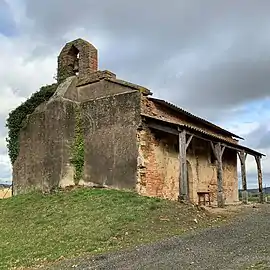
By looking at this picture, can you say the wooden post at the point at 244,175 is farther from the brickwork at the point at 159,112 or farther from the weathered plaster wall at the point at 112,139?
the weathered plaster wall at the point at 112,139

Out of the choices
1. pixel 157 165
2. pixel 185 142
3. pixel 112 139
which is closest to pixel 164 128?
pixel 185 142

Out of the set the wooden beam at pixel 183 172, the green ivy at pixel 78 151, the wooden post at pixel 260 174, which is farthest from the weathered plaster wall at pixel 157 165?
the wooden post at pixel 260 174

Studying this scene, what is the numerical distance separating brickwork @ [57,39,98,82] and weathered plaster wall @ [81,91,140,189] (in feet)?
7.25

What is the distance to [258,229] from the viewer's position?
1117cm

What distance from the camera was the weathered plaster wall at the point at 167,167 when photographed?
1703cm

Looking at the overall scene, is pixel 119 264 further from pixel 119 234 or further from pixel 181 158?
pixel 181 158

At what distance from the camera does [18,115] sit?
22.0 metres

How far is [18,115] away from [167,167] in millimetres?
8909

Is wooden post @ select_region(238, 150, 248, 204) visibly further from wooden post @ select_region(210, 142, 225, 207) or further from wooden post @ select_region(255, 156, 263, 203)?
wooden post @ select_region(210, 142, 225, 207)

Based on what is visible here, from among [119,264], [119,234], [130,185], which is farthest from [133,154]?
[119,264]

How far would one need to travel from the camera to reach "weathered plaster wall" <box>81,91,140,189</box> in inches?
675

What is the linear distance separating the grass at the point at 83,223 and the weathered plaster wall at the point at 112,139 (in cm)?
101

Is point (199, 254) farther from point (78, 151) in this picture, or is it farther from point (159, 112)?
point (78, 151)

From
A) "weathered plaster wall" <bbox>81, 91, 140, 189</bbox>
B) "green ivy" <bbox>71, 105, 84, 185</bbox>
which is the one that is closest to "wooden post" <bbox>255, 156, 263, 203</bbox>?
"weathered plaster wall" <bbox>81, 91, 140, 189</bbox>
